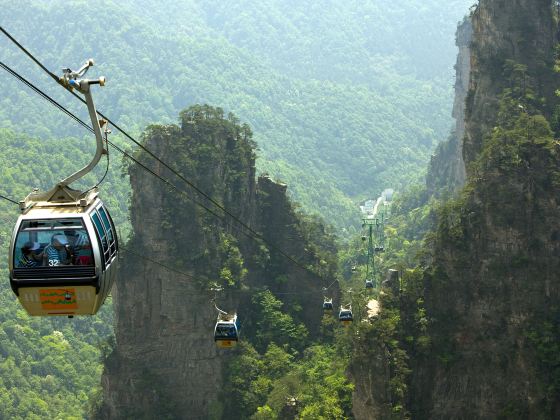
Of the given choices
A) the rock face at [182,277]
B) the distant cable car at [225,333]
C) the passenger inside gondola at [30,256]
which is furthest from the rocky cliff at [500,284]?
the passenger inside gondola at [30,256]

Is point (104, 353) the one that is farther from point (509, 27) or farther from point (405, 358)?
point (509, 27)

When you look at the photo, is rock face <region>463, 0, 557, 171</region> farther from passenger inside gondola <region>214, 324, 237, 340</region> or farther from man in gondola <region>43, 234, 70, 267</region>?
man in gondola <region>43, 234, 70, 267</region>

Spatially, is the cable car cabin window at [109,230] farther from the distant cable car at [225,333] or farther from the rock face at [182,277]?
the rock face at [182,277]

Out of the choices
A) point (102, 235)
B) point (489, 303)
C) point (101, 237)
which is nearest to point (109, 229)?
point (102, 235)

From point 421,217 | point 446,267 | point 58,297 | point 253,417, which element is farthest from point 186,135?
point 421,217

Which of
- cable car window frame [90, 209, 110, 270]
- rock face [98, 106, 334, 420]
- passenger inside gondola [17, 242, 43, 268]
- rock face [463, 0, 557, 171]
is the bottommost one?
passenger inside gondola [17, 242, 43, 268]

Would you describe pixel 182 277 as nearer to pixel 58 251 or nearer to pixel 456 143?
pixel 58 251

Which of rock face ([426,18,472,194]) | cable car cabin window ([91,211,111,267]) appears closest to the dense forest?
cable car cabin window ([91,211,111,267])

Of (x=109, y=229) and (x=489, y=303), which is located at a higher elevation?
(x=489, y=303)
